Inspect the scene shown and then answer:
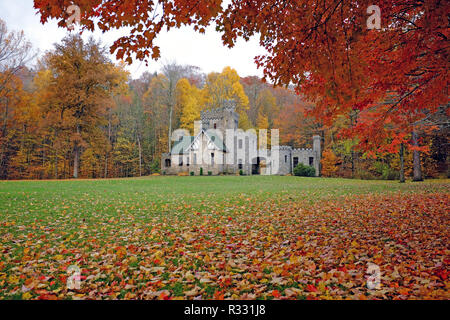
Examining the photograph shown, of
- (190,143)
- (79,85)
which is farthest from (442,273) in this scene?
(190,143)

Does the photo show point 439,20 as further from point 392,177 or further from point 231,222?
point 392,177

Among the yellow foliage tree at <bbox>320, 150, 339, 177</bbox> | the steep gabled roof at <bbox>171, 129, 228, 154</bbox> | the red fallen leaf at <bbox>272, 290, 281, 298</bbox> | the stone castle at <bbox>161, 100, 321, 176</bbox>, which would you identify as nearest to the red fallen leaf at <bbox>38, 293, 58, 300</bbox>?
the red fallen leaf at <bbox>272, 290, 281, 298</bbox>

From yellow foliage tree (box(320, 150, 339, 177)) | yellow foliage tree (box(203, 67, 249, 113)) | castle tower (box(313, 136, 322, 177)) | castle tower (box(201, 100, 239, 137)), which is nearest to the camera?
yellow foliage tree (box(320, 150, 339, 177))

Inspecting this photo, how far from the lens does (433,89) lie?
19.5 feet

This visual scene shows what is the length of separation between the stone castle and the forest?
9.33 ft

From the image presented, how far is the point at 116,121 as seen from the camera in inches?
1204

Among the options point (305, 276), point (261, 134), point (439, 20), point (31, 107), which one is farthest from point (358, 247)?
point (261, 134)

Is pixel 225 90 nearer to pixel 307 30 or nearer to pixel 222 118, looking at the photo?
pixel 222 118

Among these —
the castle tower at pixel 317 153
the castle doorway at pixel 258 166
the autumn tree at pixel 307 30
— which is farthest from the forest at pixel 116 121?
the autumn tree at pixel 307 30

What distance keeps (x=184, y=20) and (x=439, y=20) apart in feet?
13.4

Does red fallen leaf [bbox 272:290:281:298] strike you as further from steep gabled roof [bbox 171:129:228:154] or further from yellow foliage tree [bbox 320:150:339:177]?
steep gabled roof [bbox 171:129:228:154]

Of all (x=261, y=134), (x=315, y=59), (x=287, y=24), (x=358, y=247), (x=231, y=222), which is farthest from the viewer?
(x=261, y=134)

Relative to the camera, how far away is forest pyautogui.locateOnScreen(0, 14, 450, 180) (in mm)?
22672

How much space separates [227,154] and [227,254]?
1302 inches
